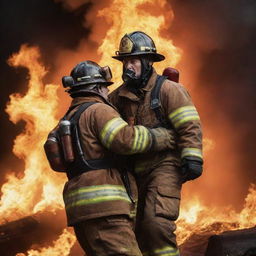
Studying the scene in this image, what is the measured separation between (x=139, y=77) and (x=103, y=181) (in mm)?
1225

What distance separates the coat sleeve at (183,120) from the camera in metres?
4.91

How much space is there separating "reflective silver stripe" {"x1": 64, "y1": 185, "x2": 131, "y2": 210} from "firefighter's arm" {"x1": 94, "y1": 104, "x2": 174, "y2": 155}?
0.34 meters

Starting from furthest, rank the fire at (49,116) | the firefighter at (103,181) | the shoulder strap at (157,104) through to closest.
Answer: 1. the fire at (49,116)
2. the shoulder strap at (157,104)
3. the firefighter at (103,181)

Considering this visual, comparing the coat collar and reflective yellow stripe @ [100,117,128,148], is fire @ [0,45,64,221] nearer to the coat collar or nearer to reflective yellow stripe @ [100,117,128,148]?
the coat collar

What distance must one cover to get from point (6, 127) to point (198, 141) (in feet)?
31.7

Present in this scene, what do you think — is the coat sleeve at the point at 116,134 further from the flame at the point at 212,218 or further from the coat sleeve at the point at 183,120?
the flame at the point at 212,218

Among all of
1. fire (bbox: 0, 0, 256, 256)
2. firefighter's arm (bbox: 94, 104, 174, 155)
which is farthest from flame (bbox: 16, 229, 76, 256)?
firefighter's arm (bbox: 94, 104, 174, 155)

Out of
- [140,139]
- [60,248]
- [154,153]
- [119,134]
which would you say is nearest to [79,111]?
[119,134]

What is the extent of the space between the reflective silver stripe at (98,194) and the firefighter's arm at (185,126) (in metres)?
0.67

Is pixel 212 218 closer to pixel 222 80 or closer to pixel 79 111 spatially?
pixel 222 80

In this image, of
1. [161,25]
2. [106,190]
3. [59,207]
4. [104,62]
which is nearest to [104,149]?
[106,190]

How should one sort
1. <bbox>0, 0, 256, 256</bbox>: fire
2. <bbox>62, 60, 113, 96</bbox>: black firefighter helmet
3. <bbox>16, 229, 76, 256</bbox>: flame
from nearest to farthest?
<bbox>62, 60, 113, 96</bbox>: black firefighter helmet
<bbox>16, 229, 76, 256</bbox>: flame
<bbox>0, 0, 256, 256</bbox>: fire

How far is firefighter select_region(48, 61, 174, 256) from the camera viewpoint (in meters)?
4.52

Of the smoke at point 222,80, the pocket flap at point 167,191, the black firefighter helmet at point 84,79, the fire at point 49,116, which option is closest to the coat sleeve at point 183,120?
the pocket flap at point 167,191
